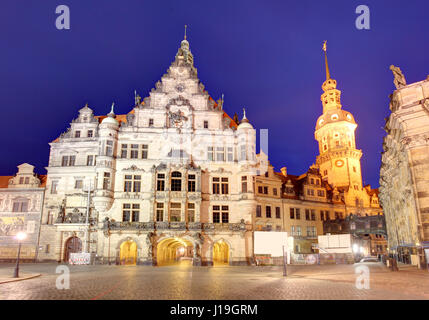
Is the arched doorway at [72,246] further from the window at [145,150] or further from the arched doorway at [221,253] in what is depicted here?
the arched doorway at [221,253]

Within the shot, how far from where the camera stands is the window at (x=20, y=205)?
44.8 metres

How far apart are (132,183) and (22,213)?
16.9 meters

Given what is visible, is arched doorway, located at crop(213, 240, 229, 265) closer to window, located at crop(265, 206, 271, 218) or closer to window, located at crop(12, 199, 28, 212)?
window, located at crop(265, 206, 271, 218)

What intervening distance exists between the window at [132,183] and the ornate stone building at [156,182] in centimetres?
12

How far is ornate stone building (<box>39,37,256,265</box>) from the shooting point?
38.9 m

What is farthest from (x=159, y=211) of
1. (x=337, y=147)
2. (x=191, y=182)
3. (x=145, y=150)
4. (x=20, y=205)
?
(x=337, y=147)

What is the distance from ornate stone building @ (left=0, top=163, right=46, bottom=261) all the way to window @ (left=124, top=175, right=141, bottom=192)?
43.2ft

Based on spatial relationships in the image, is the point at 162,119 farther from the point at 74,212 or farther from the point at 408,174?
the point at 408,174

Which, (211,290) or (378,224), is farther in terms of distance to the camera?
(378,224)

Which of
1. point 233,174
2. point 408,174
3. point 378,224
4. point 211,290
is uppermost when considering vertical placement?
point 233,174

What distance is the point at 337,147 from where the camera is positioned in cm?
7531

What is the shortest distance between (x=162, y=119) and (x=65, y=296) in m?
31.0
